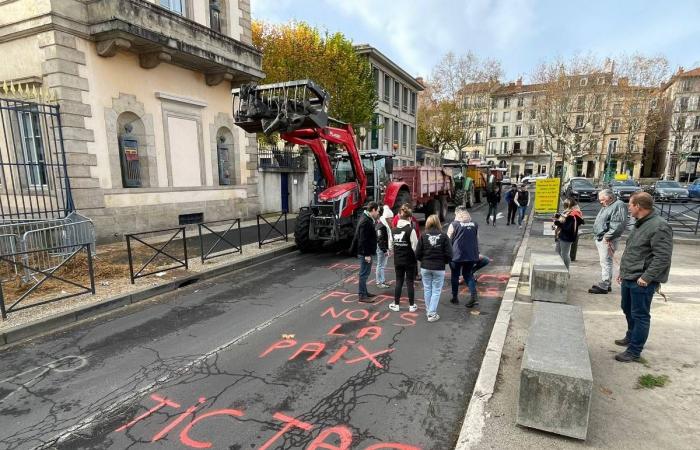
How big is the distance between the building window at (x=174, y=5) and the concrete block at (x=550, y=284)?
13591 millimetres

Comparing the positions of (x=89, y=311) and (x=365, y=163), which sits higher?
(x=365, y=163)

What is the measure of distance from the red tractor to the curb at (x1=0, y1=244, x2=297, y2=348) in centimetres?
221

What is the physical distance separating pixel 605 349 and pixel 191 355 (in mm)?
5122

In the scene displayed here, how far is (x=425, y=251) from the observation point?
5.54 m

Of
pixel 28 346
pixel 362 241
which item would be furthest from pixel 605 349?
pixel 28 346

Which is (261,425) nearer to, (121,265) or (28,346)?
(28,346)

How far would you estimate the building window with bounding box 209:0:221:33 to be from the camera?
13.9m

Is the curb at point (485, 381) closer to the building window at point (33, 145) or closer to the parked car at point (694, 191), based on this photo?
the building window at point (33, 145)

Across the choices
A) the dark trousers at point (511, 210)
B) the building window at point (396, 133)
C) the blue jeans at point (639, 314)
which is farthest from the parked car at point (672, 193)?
the blue jeans at point (639, 314)

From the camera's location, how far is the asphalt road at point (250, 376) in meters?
3.27

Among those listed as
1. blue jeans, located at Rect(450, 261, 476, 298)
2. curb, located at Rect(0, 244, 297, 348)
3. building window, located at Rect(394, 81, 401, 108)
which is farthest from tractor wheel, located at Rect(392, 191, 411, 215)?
building window, located at Rect(394, 81, 401, 108)

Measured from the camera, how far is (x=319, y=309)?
621 cm

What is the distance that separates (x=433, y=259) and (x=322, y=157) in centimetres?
543

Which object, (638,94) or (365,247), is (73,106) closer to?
(365,247)
